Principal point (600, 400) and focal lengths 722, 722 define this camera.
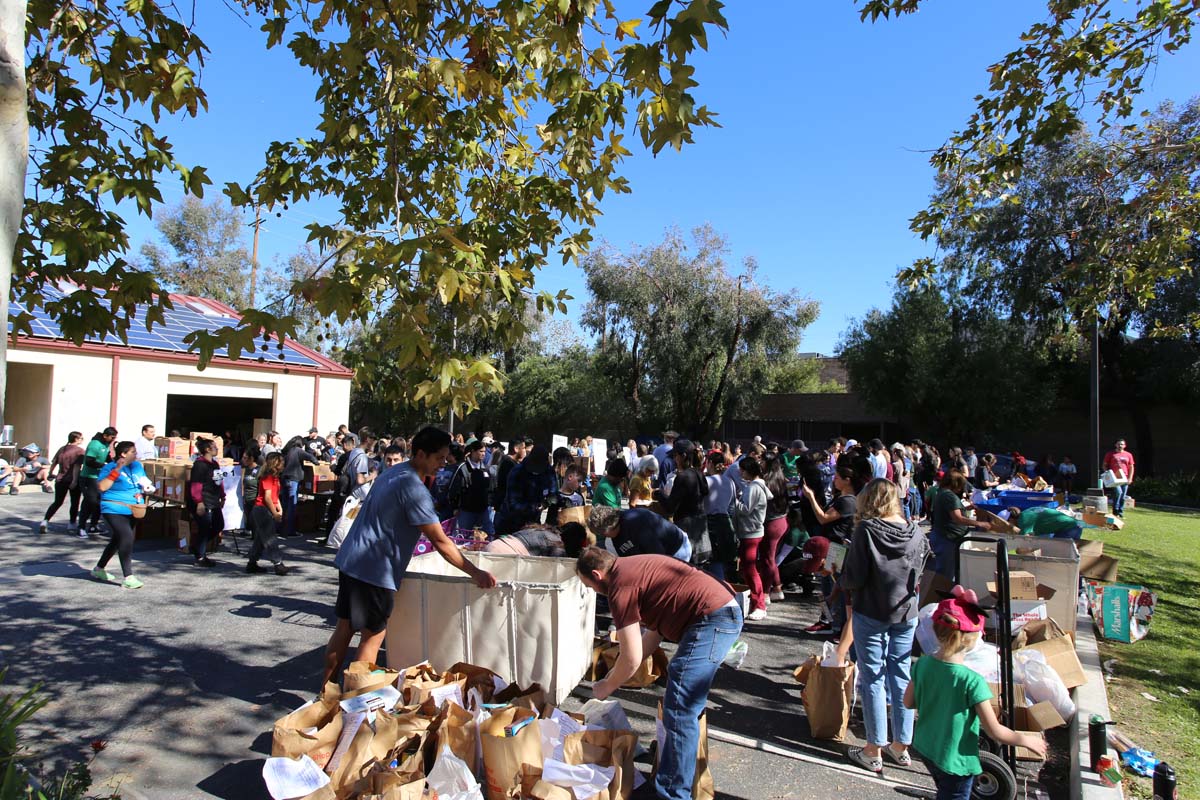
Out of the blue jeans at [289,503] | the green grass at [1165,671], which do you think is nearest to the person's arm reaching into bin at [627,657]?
the green grass at [1165,671]

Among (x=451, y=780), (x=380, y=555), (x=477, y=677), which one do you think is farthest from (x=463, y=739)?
(x=380, y=555)

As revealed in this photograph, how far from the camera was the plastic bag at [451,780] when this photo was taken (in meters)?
3.13

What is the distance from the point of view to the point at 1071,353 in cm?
2850

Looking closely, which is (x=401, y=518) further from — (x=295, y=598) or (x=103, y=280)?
(x=295, y=598)

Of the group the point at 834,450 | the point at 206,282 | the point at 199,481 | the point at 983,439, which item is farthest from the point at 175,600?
the point at 206,282

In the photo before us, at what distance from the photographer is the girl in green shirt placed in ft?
10.2

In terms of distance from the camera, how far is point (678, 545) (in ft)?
17.5

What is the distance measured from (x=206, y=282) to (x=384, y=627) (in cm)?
4436

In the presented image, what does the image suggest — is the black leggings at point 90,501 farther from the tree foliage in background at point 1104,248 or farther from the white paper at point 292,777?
the tree foliage in background at point 1104,248

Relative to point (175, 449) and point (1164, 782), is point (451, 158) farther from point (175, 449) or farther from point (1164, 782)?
point (175, 449)

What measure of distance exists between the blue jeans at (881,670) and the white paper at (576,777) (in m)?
1.71

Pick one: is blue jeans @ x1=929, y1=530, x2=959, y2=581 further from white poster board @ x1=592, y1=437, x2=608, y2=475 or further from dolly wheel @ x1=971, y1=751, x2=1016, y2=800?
white poster board @ x1=592, y1=437, x2=608, y2=475

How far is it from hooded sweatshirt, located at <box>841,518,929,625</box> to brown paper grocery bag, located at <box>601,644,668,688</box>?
1.71 m

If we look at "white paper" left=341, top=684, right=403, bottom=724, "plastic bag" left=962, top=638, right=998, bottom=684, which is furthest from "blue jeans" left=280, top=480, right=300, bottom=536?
"plastic bag" left=962, top=638, right=998, bottom=684
